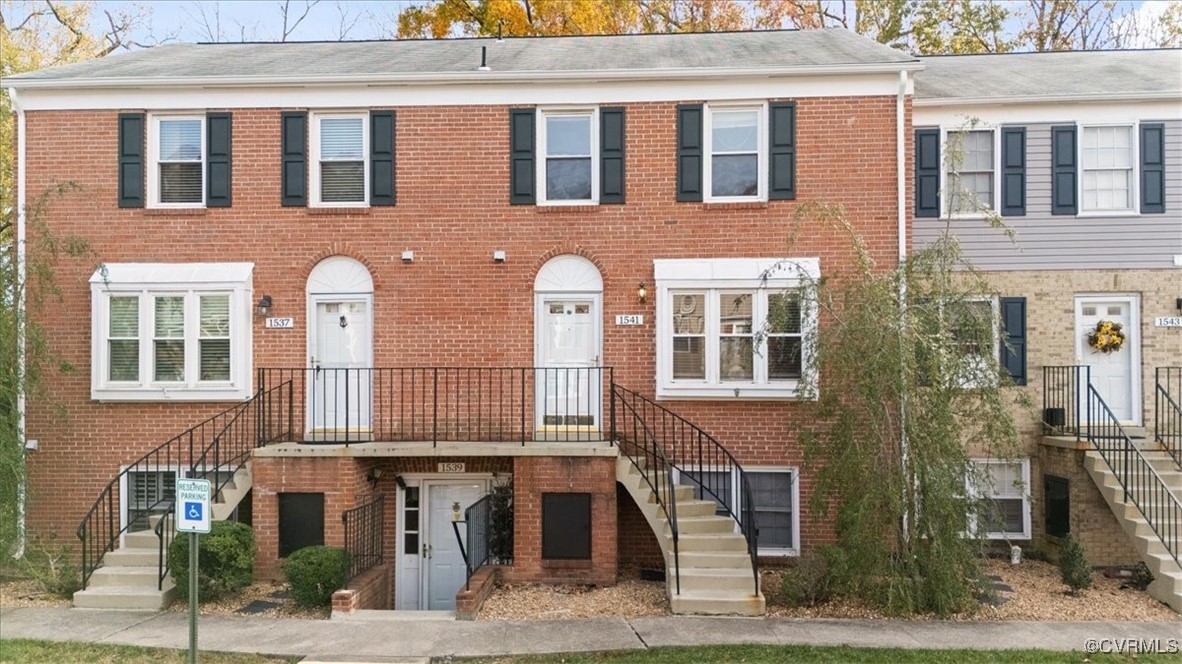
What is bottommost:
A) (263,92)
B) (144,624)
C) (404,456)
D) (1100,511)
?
(144,624)

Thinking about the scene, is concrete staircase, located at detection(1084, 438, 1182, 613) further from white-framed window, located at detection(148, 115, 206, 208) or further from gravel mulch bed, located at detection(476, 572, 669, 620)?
white-framed window, located at detection(148, 115, 206, 208)

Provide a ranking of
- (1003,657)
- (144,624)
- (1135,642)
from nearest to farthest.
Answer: (1003,657) → (1135,642) → (144,624)

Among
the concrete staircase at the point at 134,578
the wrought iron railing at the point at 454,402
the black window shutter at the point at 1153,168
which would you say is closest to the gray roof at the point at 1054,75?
the black window shutter at the point at 1153,168

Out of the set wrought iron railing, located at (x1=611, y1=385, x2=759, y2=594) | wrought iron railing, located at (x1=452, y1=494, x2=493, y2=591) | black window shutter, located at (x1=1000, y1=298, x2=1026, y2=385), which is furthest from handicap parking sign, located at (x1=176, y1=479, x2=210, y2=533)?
black window shutter, located at (x1=1000, y1=298, x2=1026, y2=385)

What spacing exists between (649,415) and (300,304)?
5.23m

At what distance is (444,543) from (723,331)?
502 cm

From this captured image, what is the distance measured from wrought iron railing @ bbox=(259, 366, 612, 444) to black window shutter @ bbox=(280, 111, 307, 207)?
2.58 meters

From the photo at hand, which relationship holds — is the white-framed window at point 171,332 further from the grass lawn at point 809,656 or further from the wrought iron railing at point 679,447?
the grass lawn at point 809,656

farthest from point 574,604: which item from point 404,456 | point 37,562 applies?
point 37,562

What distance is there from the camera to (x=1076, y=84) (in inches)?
544

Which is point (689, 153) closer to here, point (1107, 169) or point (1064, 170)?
point (1064, 170)

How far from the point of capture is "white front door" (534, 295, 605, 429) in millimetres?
12789

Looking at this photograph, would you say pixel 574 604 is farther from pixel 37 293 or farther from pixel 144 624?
pixel 37 293

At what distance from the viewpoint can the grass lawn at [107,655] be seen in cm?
872
